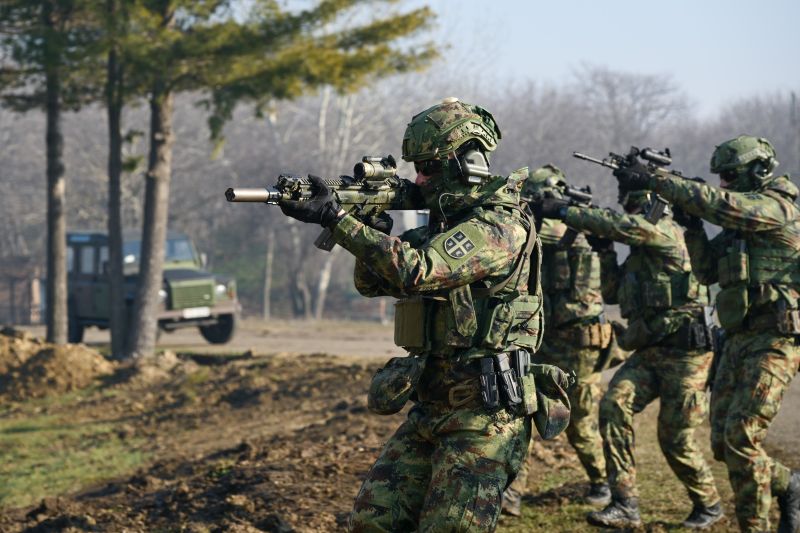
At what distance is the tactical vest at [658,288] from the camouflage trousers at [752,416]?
0.77m

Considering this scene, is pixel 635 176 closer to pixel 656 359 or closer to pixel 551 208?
pixel 551 208

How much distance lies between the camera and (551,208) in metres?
7.88

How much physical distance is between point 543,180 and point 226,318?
14635mm

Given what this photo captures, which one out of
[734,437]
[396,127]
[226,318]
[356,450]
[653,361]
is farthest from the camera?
[396,127]

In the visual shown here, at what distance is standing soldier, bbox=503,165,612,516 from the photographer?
8.19 meters

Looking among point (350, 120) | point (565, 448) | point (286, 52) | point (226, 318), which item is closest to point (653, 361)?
point (565, 448)

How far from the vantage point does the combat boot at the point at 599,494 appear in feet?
26.6

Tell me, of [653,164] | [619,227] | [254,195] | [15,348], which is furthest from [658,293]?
[15,348]

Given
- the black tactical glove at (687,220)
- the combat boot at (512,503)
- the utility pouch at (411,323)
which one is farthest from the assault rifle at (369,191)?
the combat boot at (512,503)

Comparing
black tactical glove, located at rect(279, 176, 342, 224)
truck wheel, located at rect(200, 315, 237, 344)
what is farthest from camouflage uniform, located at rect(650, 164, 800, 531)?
truck wheel, located at rect(200, 315, 237, 344)

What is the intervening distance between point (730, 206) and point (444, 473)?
→ 9.43ft

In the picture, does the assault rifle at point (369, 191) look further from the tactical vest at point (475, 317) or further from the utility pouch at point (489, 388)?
the utility pouch at point (489, 388)

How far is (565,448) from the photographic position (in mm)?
10281

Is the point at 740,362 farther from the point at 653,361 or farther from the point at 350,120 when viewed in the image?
the point at 350,120
